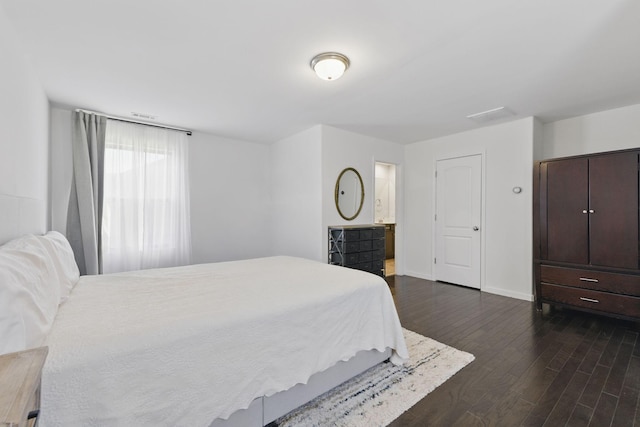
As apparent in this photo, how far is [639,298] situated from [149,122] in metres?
5.75

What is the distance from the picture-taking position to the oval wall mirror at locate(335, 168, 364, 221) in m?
4.16

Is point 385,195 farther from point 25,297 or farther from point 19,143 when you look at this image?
point 25,297

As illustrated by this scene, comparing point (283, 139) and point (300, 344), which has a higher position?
point (283, 139)

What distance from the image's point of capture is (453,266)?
14.5ft

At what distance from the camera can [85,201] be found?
10.4 feet

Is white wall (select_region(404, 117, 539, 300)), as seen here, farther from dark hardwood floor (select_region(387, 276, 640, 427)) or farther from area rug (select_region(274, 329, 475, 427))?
area rug (select_region(274, 329, 475, 427))

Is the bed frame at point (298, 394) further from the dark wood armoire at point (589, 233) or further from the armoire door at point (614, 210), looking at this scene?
the armoire door at point (614, 210)

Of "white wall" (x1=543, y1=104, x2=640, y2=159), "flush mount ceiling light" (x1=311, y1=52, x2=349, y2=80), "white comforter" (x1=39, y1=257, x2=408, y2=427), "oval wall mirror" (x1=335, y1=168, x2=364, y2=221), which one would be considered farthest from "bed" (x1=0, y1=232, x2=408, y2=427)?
"white wall" (x1=543, y1=104, x2=640, y2=159)

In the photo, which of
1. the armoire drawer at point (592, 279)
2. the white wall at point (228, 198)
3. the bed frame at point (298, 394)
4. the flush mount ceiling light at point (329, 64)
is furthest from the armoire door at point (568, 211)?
the white wall at point (228, 198)

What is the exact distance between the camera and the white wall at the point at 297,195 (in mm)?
3979

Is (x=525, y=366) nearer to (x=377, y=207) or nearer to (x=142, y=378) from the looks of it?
(x=142, y=378)

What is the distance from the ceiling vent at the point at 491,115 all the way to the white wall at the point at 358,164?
1.46m

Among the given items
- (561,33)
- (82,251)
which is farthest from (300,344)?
(82,251)

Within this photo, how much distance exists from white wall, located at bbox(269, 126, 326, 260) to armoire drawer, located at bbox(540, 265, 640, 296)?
269cm
